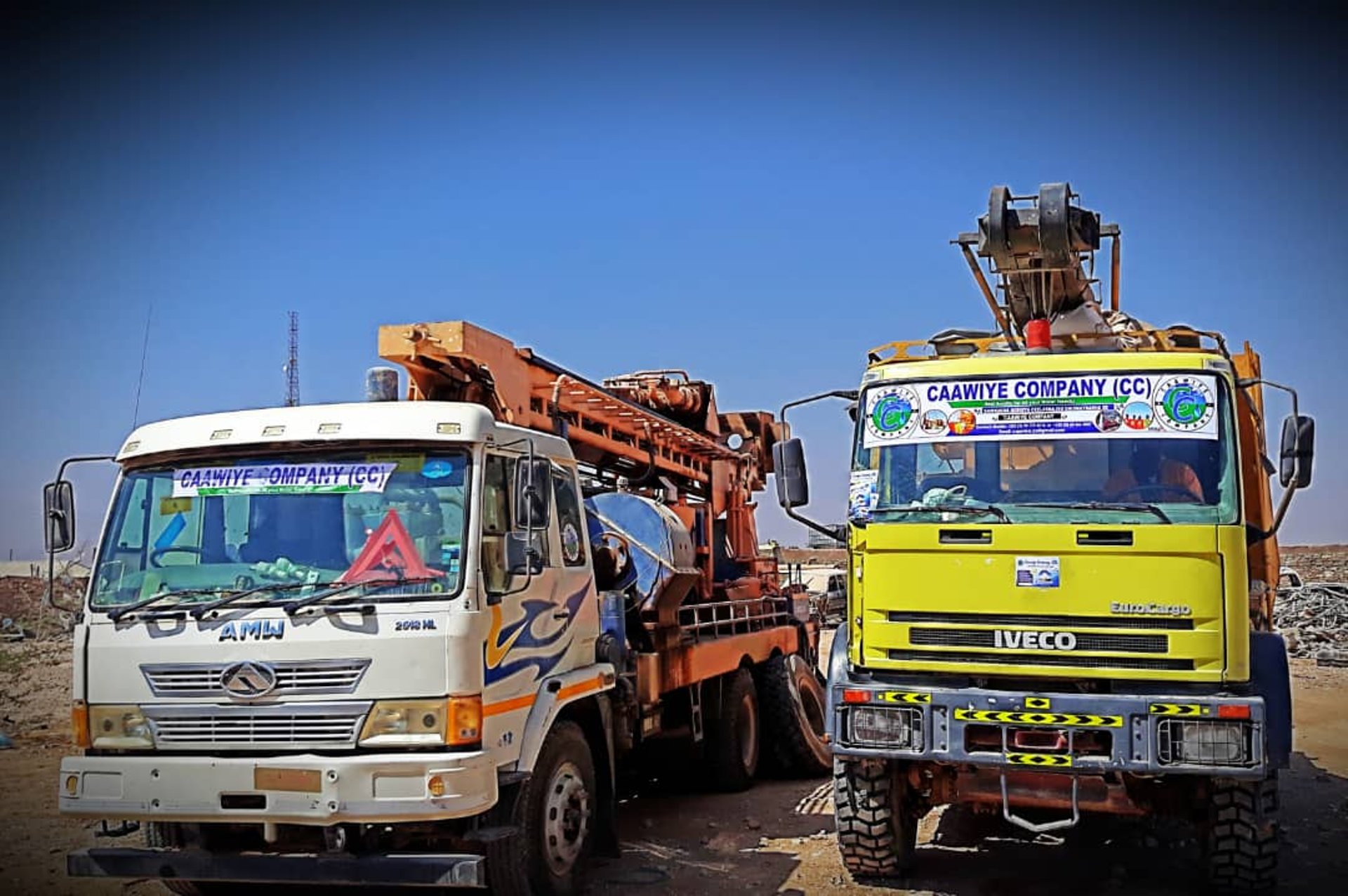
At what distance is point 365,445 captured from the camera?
6.20 meters

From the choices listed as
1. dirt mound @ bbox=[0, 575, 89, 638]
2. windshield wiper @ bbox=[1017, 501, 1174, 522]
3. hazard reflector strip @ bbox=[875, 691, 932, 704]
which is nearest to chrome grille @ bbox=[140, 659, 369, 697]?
hazard reflector strip @ bbox=[875, 691, 932, 704]

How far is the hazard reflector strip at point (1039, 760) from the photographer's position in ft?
20.2

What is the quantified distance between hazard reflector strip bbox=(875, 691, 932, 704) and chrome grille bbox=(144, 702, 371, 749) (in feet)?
8.84

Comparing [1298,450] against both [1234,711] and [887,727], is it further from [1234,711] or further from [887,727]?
[887,727]

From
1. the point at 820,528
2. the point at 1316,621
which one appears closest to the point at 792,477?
the point at 820,528

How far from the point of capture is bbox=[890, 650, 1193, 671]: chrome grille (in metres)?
6.13

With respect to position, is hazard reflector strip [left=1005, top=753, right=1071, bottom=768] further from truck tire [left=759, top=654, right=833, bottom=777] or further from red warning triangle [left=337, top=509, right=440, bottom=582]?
truck tire [left=759, top=654, right=833, bottom=777]

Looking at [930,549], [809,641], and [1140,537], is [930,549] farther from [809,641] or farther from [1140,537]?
[809,641]

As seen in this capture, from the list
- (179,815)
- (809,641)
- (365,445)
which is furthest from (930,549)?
(809,641)

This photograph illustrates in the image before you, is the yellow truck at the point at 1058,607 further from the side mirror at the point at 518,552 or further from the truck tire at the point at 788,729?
the truck tire at the point at 788,729

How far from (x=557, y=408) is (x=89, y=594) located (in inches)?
140

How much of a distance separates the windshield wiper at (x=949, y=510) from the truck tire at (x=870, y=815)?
141cm

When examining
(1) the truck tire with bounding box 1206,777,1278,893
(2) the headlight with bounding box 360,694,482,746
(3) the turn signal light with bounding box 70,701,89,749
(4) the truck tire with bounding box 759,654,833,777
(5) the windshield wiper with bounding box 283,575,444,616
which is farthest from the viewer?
(4) the truck tire with bounding box 759,654,833,777

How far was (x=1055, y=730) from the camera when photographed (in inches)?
243
